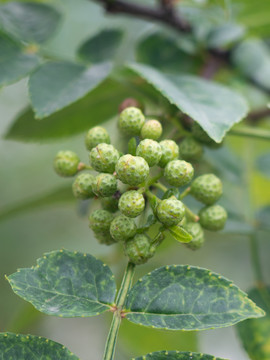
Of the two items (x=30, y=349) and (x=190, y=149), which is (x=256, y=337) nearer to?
(x=190, y=149)

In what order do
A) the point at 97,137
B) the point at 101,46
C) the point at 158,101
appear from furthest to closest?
the point at 101,46
the point at 158,101
the point at 97,137

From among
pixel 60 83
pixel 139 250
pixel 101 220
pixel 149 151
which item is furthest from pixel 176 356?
pixel 60 83

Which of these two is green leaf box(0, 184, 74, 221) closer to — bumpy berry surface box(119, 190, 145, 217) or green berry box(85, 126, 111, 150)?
green berry box(85, 126, 111, 150)

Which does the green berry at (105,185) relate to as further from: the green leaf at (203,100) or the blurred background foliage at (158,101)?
the blurred background foliage at (158,101)

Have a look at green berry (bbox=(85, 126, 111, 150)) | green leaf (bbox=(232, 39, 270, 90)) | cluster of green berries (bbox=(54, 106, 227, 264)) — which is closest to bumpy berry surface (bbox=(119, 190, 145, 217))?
cluster of green berries (bbox=(54, 106, 227, 264))

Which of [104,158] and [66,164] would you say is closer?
[104,158]

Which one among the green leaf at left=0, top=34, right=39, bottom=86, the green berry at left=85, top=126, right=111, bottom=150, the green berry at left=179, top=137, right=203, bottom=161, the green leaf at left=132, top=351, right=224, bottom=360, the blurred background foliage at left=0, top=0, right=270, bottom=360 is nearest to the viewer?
the green leaf at left=132, top=351, right=224, bottom=360

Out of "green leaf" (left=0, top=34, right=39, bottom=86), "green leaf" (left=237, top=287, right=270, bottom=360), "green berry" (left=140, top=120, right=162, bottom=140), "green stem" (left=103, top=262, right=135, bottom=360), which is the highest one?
"green leaf" (left=0, top=34, right=39, bottom=86)
